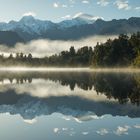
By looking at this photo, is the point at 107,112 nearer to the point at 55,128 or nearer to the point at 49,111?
the point at 49,111

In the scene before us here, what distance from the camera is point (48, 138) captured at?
19125mm

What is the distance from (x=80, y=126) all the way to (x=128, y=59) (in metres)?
138

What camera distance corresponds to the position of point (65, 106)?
115 feet

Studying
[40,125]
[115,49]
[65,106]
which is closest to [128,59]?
[115,49]

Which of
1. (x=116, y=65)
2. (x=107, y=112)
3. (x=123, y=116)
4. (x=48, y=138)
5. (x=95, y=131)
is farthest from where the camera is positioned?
(x=116, y=65)

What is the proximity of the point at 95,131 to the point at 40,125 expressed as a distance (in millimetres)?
3655

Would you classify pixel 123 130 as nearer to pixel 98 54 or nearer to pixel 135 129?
pixel 135 129

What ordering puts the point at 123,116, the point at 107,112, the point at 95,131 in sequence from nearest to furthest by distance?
1. the point at 95,131
2. the point at 123,116
3. the point at 107,112

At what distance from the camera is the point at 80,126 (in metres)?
22.9

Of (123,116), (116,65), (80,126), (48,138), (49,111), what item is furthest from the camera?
(116,65)

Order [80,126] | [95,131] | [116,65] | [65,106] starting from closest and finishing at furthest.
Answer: [95,131] < [80,126] < [65,106] < [116,65]

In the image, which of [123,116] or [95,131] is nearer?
[95,131]

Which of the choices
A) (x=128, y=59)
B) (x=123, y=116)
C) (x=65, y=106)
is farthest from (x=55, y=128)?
(x=128, y=59)

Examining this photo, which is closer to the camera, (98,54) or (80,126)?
(80,126)
